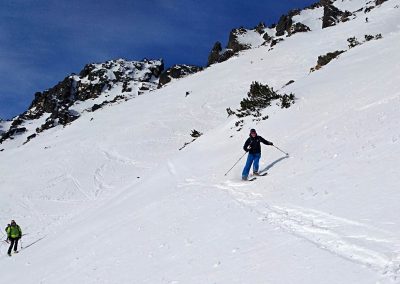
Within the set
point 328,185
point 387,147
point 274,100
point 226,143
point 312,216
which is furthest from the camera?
point 274,100

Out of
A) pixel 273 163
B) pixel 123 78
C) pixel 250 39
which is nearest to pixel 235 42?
pixel 250 39

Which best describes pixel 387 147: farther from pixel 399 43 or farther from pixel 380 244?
pixel 399 43

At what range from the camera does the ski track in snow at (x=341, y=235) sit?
6.08 meters

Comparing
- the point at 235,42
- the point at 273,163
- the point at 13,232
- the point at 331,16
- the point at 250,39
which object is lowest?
the point at 13,232

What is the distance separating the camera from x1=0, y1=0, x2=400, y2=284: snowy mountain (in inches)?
282

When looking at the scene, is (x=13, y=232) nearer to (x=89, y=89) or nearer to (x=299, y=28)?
(x=299, y=28)

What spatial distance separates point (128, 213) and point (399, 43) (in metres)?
16.1

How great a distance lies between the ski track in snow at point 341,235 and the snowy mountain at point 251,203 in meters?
0.03

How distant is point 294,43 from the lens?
5866cm

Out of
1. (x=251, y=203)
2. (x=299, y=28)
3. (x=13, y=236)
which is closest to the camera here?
(x=251, y=203)

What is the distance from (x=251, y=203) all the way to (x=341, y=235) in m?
4.35

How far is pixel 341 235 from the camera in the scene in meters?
7.32

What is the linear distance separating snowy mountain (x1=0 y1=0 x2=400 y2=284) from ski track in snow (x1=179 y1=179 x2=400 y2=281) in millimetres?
27

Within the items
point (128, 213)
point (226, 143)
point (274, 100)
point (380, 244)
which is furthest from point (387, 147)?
point (274, 100)
